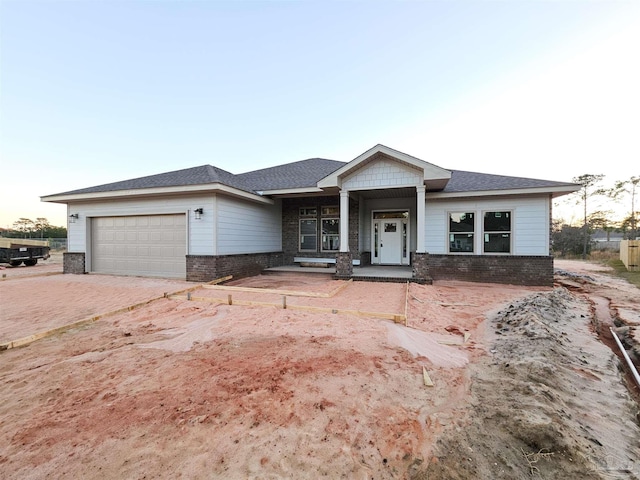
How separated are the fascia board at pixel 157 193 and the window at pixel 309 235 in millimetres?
2374

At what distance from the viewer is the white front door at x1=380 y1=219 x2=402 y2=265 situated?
40.4 ft

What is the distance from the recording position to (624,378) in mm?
3418

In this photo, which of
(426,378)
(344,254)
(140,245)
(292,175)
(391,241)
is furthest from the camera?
(292,175)

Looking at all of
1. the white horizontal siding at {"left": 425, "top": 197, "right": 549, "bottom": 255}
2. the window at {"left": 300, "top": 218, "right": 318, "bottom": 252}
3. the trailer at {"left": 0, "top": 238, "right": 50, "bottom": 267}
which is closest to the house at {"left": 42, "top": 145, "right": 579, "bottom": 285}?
Answer: the white horizontal siding at {"left": 425, "top": 197, "right": 549, "bottom": 255}

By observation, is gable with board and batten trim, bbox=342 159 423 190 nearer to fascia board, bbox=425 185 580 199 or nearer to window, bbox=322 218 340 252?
fascia board, bbox=425 185 580 199

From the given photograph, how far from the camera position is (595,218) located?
84.3 feet

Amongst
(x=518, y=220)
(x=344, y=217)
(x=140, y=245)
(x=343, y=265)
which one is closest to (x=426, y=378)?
(x=343, y=265)

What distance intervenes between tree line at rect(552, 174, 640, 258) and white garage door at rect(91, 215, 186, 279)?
30.3 meters

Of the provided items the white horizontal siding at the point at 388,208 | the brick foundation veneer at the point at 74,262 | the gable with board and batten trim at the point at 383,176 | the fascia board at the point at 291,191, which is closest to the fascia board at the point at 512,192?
the gable with board and batten trim at the point at 383,176

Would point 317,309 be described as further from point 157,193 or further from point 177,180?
point 177,180

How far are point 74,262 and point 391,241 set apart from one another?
13.8m

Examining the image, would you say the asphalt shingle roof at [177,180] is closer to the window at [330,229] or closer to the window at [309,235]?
the window at [309,235]

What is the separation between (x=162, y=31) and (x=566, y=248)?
33552mm

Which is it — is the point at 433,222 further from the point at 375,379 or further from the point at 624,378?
the point at 375,379
